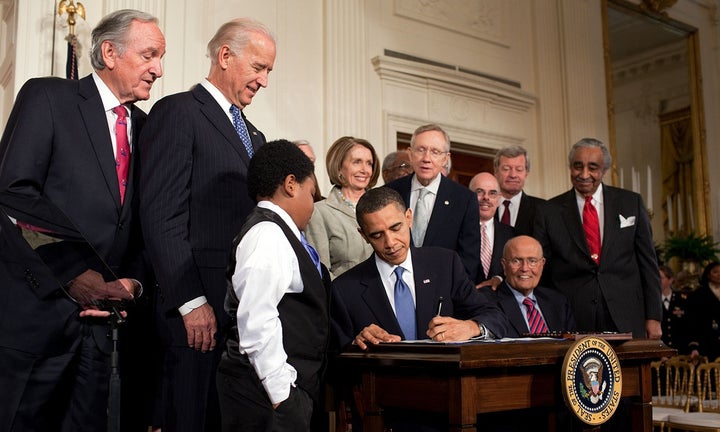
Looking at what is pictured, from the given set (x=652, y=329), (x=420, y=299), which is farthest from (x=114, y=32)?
(x=652, y=329)

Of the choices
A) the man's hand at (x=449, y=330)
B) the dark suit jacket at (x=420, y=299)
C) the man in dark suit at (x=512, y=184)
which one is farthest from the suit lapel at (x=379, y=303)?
the man in dark suit at (x=512, y=184)

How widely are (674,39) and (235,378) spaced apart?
10.4 m

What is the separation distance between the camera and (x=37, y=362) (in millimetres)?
2262

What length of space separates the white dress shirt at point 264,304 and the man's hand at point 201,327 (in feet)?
0.76

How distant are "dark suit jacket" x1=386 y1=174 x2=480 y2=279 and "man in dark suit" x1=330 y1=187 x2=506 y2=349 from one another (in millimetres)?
855

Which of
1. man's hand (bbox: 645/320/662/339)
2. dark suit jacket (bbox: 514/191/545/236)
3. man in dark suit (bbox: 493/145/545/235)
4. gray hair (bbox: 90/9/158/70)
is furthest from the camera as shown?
man in dark suit (bbox: 493/145/545/235)

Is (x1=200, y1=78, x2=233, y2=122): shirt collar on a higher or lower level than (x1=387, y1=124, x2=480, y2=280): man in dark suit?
higher

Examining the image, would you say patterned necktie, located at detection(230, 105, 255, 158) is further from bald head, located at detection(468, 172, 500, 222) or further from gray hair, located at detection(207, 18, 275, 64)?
bald head, located at detection(468, 172, 500, 222)

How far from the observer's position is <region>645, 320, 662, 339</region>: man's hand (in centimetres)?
413

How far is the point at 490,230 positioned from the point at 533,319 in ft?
2.63

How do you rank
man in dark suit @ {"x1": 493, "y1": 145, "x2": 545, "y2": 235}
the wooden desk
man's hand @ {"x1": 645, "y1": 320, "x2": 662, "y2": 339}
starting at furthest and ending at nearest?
man in dark suit @ {"x1": 493, "y1": 145, "x2": 545, "y2": 235}
man's hand @ {"x1": 645, "y1": 320, "x2": 662, "y2": 339}
the wooden desk

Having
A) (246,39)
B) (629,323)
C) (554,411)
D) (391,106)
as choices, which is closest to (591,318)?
(629,323)

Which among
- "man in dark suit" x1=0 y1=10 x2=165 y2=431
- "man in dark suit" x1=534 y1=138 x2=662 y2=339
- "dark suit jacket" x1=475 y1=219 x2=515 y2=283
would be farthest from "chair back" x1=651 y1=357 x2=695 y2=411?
"man in dark suit" x1=0 y1=10 x2=165 y2=431

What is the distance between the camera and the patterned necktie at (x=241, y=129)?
269 centimetres
